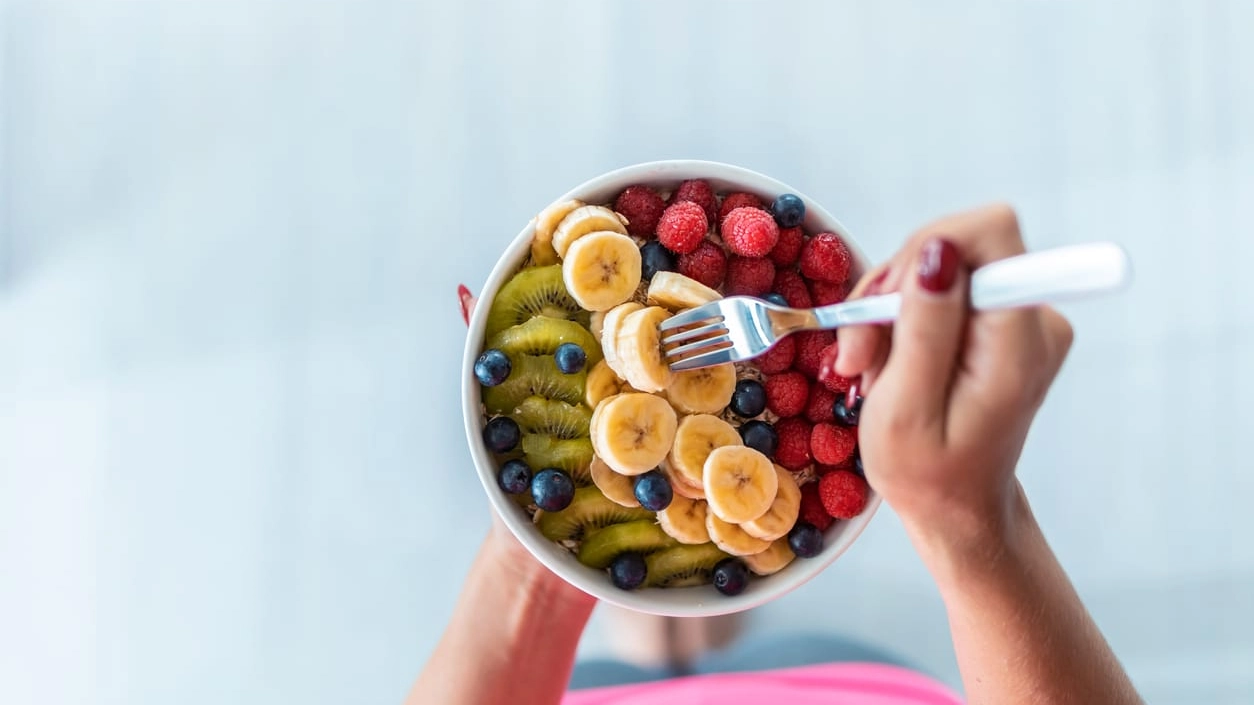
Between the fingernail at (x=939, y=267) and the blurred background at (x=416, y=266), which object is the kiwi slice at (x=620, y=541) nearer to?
the blurred background at (x=416, y=266)

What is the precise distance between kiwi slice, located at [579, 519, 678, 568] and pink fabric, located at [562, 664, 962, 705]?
0.43 metres

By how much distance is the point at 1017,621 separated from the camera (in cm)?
84

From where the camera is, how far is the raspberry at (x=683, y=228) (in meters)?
0.97

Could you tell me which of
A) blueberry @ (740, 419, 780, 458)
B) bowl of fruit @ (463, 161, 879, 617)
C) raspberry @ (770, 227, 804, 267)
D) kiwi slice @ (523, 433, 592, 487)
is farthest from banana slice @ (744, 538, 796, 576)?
raspberry @ (770, 227, 804, 267)

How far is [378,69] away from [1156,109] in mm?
1215

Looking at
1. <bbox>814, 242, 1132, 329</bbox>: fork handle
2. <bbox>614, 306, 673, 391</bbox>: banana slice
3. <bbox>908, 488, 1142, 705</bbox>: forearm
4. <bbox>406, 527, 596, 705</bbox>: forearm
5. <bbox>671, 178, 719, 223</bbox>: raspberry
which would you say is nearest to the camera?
<bbox>814, 242, 1132, 329</bbox>: fork handle

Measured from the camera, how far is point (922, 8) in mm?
1415

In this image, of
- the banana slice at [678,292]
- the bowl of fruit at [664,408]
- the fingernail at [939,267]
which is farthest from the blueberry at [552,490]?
the fingernail at [939,267]

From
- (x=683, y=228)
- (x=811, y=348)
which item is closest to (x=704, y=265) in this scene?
(x=683, y=228)

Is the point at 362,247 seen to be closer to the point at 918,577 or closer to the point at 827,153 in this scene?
the point at 827,153

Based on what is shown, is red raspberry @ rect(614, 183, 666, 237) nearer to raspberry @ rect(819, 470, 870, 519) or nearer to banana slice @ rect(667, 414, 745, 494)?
banana slice @ rect(667, 414, 745, 494)

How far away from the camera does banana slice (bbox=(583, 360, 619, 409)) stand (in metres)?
0.98

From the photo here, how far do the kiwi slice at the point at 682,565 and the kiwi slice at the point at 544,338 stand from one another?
23 centimetres

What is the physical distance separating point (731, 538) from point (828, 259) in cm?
33
